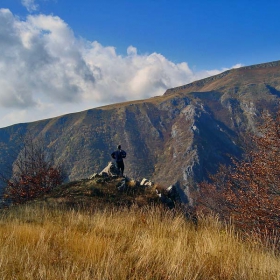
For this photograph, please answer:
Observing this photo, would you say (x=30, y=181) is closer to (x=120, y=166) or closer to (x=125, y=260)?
(x=120, y=166)

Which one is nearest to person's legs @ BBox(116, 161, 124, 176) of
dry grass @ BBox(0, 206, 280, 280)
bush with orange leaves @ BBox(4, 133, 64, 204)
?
bush with orange leaves @ BBox(4, 133, 64, 204)

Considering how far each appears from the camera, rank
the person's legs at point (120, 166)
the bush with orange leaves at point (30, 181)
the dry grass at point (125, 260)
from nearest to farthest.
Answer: the dry grass at point (125, 260)
the person's legs at point (120, 166)
the bush with orange leaves at point (30, 181)

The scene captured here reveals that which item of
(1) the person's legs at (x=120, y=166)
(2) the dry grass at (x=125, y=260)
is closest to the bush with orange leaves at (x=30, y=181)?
(1) the person's legs at (x=120, y=166)

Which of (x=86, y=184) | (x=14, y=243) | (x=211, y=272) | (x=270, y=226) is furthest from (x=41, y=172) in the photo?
(x=211, y=272)

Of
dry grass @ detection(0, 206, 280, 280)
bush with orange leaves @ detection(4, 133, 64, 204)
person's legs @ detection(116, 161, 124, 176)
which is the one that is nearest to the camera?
dry grass @ detection(0, 206, 280, 280)

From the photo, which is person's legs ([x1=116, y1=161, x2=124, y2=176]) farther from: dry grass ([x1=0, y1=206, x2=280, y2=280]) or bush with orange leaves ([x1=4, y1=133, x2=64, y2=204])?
dry grass ([x1=0, y1=206, x2=280, y2=280])

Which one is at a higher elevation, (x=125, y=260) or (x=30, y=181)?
(x=125, y=260)

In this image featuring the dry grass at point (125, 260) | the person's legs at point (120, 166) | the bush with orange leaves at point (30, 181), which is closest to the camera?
the dry grass at point (125, 260)

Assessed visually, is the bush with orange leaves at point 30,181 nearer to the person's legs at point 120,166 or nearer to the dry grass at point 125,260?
the person's legs at point 120,166

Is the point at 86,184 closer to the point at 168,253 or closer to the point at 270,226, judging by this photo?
the point at 270,226

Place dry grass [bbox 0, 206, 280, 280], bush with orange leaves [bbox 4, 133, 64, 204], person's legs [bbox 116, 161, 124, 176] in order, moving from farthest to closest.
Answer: bush with orange leaves [bbox 4, 133, 64, 204], person's legs [bbox 116, 161, 124, 176], dry grass [bbox 0, 206, 280, 280]

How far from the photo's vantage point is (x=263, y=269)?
3156 millimetres

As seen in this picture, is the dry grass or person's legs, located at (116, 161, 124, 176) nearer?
the dry grass

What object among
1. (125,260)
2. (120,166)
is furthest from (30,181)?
(125,260)
